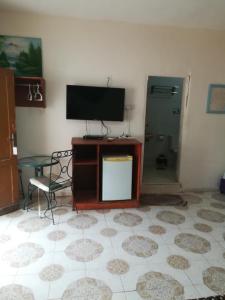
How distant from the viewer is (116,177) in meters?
3.16

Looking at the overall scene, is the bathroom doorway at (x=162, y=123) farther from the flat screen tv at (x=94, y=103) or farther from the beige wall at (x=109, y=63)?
the flat screen tv at (x=94, y=103)

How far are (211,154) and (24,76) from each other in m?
3.12

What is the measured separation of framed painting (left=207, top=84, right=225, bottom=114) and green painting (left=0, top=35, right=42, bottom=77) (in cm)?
260

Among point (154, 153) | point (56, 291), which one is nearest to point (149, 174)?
point (154, 153)

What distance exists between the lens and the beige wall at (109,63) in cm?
323

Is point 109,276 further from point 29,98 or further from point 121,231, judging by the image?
point 29,98

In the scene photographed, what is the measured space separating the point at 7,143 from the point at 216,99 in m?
3.14

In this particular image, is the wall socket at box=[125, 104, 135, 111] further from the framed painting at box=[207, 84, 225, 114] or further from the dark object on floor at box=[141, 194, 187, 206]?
the dark object on floor at box=[141, 194, 187, 206]

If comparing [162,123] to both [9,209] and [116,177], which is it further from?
[9,209]

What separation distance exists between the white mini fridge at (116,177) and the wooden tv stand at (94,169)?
0.26ft

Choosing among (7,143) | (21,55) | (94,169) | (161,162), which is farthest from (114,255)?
(161,162)

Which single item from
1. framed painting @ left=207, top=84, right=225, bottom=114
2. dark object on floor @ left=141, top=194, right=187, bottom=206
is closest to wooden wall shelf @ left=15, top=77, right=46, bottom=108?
dark object on floor @ left=141, top=194, right=187, bottom=206

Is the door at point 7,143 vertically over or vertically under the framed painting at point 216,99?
under

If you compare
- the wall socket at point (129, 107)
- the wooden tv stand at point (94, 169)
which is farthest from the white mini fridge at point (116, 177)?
the wall socket at point (129, 107)
